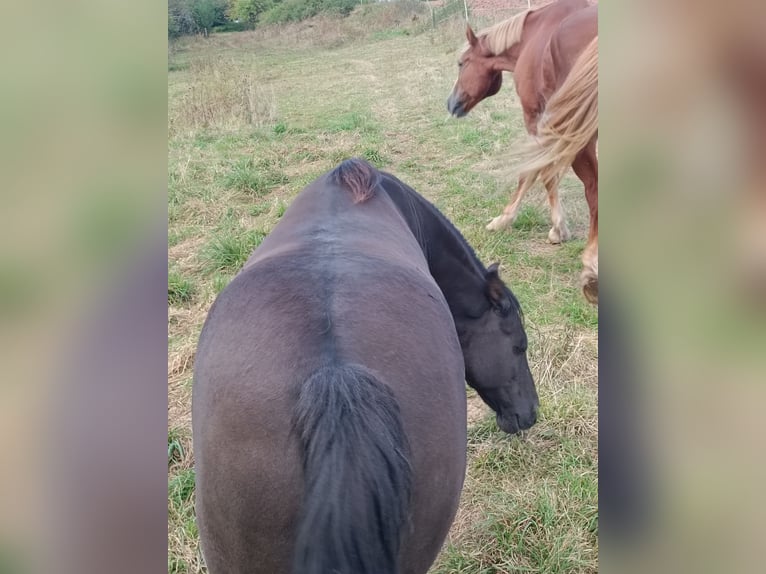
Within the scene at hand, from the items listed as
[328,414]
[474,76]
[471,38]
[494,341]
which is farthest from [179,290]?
[471,38]

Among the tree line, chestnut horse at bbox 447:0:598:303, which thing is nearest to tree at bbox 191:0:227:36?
the tree line

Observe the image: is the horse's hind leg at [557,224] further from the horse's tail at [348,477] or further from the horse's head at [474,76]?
the horse's tail at [348,477]

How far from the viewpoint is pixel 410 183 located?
6.87m

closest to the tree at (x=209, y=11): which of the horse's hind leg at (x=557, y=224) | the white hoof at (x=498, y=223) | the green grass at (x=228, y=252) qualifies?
the green grass at (x=228, y=252)

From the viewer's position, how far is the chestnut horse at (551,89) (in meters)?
2.23

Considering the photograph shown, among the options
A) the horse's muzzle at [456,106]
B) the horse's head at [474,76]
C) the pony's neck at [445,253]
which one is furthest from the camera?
the horse's muzzle at [456,106]

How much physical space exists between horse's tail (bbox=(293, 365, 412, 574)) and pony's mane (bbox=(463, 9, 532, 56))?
18.9 ft

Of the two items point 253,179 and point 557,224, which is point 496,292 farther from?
point 253,179

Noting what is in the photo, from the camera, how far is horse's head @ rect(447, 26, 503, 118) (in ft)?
21.6

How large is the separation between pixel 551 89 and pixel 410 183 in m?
2.03

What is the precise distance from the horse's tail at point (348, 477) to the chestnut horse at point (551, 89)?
1227mm

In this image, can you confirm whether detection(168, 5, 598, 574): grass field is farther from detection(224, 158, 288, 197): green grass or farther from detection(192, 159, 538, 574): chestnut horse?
detection(192, 159, 538, 574): chestnut horse
